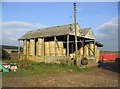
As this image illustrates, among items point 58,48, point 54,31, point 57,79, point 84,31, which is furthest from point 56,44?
point 57,79

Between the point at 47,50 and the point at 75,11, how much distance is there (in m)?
7.80

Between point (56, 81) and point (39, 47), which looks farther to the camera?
point (39, 47)

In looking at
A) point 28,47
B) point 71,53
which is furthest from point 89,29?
point 28,47

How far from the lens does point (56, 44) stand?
92.9 ft

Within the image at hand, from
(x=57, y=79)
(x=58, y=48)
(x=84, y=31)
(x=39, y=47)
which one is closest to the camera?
(x=57, y=79)

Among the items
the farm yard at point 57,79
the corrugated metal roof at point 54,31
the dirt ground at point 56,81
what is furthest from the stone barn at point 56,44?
the dirt ground at point 56,81

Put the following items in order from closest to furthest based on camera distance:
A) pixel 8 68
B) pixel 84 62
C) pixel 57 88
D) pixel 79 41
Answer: pixel 57 88 < pixel 8 68 < pixel 84 62 < pixel 79 41

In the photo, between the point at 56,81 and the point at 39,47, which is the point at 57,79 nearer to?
the point at 56,81

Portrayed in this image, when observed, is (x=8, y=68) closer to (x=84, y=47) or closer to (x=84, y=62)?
(x=84, y=62)

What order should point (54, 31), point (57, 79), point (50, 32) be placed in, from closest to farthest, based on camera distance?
point (57, 79), point (54, 31), point (50, 32)

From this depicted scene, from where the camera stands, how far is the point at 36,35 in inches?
1303

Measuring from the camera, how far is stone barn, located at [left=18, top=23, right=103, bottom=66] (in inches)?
1097

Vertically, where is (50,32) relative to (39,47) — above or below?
above

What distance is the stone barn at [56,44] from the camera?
27875 mm
